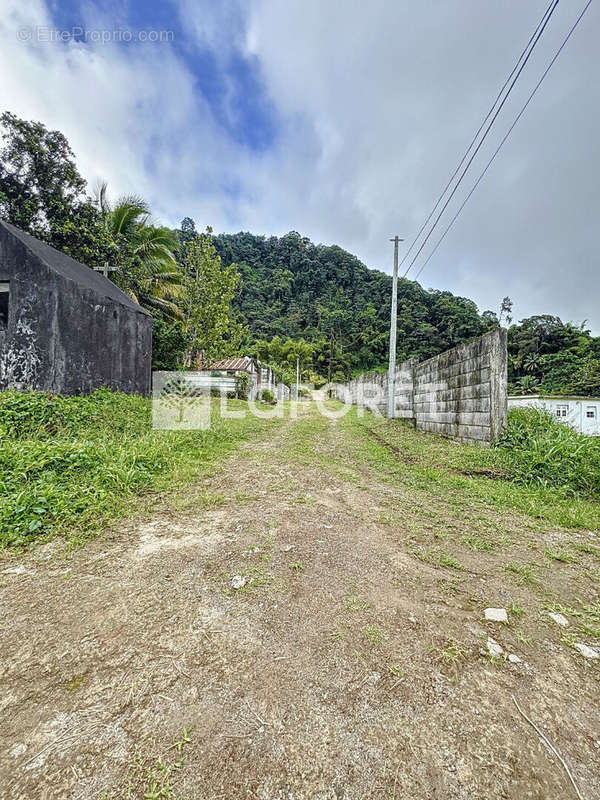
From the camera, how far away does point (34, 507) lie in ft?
8.04

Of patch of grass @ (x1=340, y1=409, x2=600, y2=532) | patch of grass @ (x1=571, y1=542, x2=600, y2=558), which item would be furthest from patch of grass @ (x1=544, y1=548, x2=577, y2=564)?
patch of grass @ (x1=340, y1=409, x2=600, y2=532)

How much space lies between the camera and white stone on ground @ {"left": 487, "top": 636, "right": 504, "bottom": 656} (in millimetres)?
1266

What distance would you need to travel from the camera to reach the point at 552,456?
11.8 ft

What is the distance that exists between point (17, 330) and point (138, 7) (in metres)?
6.46

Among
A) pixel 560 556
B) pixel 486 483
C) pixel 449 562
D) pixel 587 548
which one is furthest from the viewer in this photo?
pixel 486 483

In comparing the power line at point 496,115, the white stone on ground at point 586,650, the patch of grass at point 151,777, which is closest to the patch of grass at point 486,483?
the white stone on ground at point 586,650

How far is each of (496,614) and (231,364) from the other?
15777 mm

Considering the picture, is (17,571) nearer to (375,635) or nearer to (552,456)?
(375,635)

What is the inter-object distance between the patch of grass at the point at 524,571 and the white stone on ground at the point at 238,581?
58.6 inches

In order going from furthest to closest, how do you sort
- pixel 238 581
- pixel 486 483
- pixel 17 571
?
pixel 486 483
pixel 17 571
pixel 238 581

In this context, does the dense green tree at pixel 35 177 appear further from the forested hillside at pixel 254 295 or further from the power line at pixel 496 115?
the power line at pixel 496 115

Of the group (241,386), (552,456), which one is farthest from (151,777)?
(241,386)

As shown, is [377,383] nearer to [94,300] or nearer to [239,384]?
[239,384]

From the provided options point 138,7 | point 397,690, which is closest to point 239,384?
point 138,7
